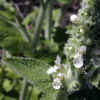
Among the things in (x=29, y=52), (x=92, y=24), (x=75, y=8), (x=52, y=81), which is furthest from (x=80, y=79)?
(x=75, y=8)

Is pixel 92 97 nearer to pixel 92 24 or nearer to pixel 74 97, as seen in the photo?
pixel 74 97

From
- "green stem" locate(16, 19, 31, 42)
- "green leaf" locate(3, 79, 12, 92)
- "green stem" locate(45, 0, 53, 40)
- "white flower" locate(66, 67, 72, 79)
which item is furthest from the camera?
"green stem" locate(45, 0, 53, 40)

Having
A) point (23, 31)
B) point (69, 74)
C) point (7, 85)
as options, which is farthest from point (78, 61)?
point (7, 85)

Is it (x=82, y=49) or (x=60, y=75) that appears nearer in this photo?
(x=82, y=49)

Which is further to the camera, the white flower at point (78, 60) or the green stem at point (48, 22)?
the green stem at point (48, 22)

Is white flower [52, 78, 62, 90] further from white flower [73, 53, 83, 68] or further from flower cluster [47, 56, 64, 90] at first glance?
white flower [73, 53, 83, 68]

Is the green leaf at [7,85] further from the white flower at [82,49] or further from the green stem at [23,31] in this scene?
the white flower at [82,49]

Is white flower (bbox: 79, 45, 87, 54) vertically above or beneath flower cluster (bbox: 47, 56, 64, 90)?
above

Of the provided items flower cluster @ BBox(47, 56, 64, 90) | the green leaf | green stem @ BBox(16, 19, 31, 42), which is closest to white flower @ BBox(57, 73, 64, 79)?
flower cluster @ BBox(47, 56, 64, 90)

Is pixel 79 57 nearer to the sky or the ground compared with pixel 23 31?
nearer to the sky

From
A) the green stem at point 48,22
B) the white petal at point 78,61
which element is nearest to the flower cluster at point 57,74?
the white petal at point 78,61

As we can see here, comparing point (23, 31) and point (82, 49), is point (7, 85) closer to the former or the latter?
point (23, 31)
